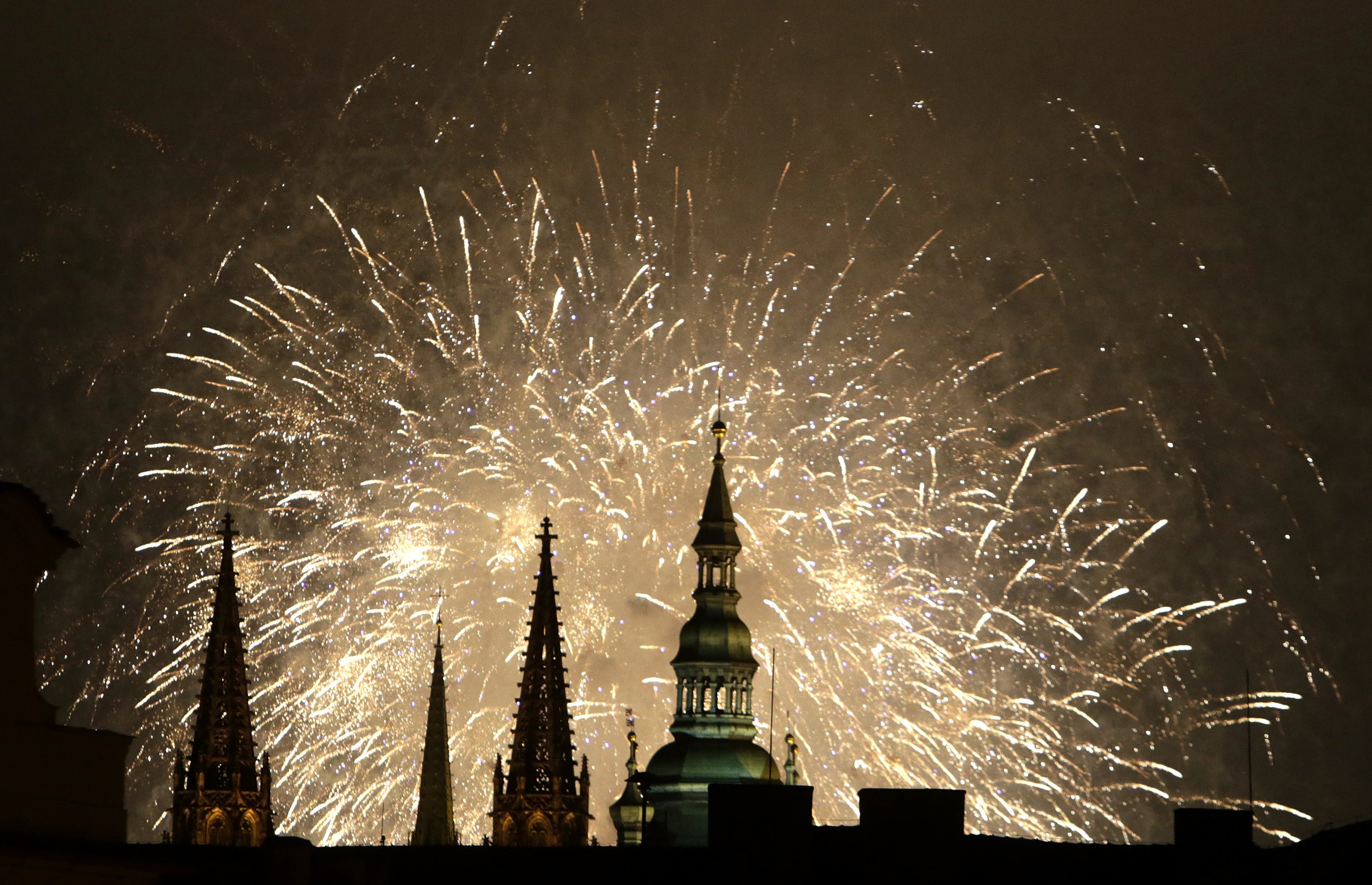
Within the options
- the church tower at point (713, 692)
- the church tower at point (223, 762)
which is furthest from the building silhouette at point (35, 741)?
the church tower at point (713, 692)

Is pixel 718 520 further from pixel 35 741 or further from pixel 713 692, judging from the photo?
pixel 35 741

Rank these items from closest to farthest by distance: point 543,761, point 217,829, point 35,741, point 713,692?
point 35,741
point 217,829
point 543,761
point 713,692

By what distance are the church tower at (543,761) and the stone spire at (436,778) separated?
469 cm

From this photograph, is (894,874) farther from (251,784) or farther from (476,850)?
(251,784)

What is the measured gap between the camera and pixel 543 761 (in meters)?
129

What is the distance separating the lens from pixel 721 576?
5591 inches

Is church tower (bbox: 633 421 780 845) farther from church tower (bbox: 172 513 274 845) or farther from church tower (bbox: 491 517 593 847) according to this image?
church tower (bbox: 172 513 274 845)

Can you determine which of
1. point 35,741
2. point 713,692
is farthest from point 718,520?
point 35,741

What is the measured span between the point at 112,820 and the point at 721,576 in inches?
3869

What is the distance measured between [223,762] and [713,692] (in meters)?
26.9

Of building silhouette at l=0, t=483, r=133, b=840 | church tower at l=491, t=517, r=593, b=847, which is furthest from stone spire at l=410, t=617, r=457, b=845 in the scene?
building silhouette at l=0, t=483, r=133, b=840

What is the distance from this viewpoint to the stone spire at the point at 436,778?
439 ft

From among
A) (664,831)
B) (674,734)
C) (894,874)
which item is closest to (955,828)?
(894,874)

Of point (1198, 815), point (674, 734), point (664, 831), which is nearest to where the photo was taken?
point (1198, 815)
